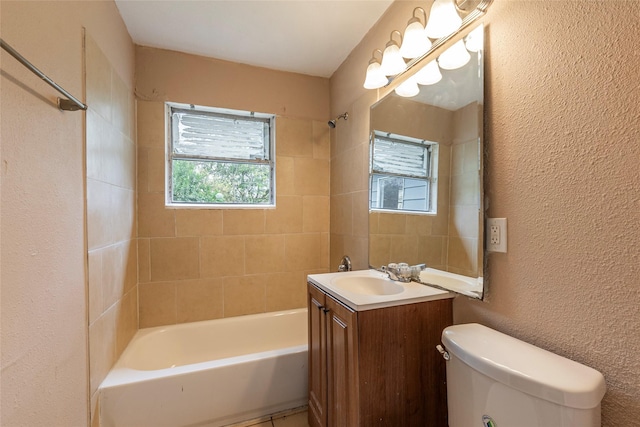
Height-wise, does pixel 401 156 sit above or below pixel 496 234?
above

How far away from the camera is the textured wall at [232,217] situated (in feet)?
6.40

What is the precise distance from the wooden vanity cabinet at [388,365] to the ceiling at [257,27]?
1.66 metres

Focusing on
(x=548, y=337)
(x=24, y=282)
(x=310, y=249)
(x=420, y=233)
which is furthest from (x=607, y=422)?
(x=310, y=249)

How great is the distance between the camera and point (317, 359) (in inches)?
54.4

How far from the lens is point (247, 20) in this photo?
1.67 metres

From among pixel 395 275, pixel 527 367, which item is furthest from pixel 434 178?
pixel 527 367

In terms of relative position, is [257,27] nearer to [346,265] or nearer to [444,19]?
[444,19]

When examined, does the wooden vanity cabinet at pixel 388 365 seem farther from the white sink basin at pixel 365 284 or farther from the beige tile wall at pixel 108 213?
the beige tile wall at pixel 108 213

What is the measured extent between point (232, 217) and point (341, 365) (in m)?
1.42

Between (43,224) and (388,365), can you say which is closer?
(43,224)

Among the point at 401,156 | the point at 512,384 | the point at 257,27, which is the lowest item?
the point at 512,384

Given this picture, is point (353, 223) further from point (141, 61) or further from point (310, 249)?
point (141, 61)

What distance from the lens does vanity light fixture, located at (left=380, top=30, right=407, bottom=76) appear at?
142cm

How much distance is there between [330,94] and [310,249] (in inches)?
54.8
